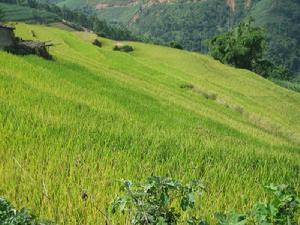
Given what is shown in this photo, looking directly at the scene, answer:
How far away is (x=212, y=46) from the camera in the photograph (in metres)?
83.2

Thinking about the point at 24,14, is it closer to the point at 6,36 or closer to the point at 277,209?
the point at 6,36

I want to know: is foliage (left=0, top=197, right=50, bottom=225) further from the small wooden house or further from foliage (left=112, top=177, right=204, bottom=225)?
the small wooden house

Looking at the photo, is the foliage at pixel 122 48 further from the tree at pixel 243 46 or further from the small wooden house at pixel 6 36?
the tree at pixel 243 46

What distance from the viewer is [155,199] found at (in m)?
3.31

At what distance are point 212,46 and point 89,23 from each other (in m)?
108

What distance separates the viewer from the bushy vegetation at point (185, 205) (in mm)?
2873

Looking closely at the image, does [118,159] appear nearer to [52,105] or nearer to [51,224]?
[51,224]

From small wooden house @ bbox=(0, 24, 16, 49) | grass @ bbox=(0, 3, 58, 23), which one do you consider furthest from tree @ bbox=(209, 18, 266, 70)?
grass @ bbox=(0, 3, 58, 23)

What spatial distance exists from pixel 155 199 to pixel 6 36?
1937 cm

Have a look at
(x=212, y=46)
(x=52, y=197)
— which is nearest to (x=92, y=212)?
(x=52, y=197)

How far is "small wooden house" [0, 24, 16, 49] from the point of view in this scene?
21047mm

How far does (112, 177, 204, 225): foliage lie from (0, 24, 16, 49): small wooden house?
750 inches

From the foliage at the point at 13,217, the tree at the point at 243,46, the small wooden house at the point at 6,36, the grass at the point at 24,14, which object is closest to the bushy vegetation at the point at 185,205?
the foliage at the point at 13,217

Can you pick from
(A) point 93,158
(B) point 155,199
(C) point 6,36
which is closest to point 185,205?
(B) point 155,199
